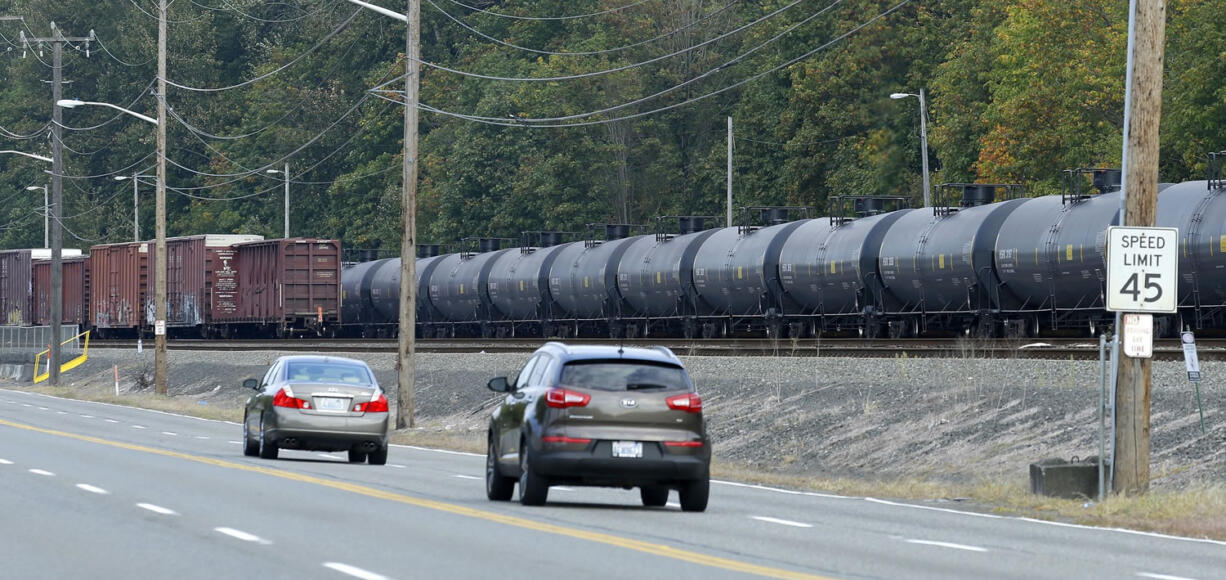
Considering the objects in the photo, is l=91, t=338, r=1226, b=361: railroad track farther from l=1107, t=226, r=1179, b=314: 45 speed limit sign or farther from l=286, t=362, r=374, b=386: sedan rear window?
l=1107, t=226, r=1179, b=314: 45 speed limit sign

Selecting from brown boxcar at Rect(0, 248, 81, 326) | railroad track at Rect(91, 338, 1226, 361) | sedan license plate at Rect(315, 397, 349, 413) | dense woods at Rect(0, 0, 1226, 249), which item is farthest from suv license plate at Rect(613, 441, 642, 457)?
brown boxcar at Rect(0, 248, 81, 326)

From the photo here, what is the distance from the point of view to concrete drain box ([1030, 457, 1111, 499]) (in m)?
20.6

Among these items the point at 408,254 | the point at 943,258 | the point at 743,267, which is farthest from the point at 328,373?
the point at 743,267

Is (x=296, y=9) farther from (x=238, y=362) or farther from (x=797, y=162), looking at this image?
(x=238, y=362)

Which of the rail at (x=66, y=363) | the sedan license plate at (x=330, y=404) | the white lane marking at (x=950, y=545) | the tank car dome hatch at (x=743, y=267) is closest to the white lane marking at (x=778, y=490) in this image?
the sedan license plate at (x=330, y=404)

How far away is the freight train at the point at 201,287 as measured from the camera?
213ft

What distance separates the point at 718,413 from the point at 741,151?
58.0 metres

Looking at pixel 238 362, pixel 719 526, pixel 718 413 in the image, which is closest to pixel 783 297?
pixel 718 413

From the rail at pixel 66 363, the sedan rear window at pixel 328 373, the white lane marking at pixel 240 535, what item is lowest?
the rail at pixel 66 363

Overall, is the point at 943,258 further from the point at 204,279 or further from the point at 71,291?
the point at 71,291

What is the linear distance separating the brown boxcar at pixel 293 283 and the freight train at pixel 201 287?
3cm

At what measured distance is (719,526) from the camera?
16.8 m

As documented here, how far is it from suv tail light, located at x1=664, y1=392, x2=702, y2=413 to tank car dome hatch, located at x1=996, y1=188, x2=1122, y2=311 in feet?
62.8

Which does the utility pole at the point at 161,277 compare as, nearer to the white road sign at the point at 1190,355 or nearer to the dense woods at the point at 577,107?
the dense woods at the point at 577,107
